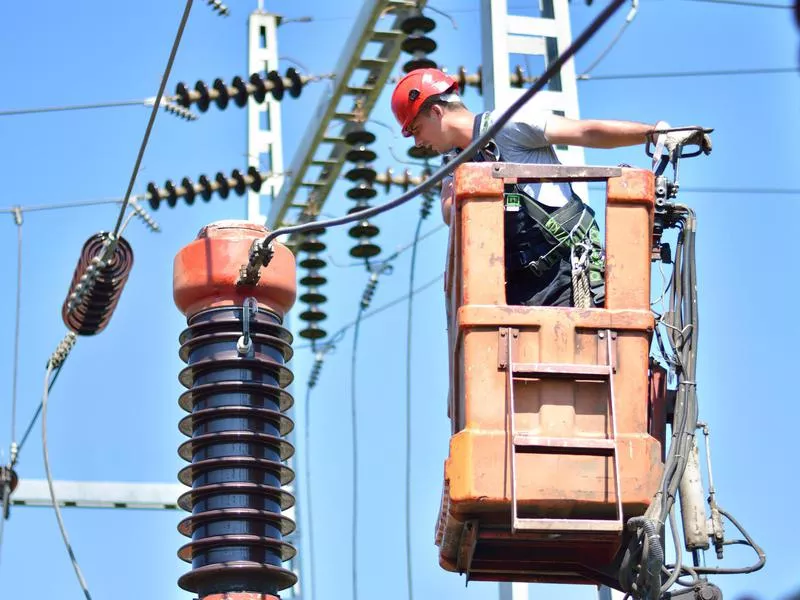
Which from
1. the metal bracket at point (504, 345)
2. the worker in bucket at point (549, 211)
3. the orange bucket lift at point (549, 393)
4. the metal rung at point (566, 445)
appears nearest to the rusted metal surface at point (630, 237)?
the orange bucket lift at point (549, 393)

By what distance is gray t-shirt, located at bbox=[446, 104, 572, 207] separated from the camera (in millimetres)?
5352

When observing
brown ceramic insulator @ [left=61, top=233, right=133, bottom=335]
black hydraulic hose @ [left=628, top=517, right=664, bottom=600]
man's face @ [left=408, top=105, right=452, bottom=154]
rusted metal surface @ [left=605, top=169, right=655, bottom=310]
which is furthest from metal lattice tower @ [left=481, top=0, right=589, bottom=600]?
black hydraulic hose @ [left=628, top=517, right=664, bottom=600]

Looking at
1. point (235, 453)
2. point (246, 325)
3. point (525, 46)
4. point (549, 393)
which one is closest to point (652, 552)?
point (549, 393)

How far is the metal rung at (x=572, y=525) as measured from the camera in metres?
4.73

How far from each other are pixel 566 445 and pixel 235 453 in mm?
1295

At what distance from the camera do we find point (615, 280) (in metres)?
5.01

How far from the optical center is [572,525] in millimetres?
4750

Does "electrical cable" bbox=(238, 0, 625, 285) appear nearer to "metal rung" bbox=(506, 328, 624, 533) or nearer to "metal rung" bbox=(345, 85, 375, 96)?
"metal rung" bbox=(506, 328, 624, 533)

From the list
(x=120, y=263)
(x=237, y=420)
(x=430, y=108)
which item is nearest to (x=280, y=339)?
(x=237, y=420)

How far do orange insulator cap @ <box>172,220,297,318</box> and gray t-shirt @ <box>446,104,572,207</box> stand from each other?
2.94ft

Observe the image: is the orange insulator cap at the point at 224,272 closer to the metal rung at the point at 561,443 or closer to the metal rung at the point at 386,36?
the metal rung at the point at 561,443

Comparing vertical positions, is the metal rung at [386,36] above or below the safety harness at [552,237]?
above

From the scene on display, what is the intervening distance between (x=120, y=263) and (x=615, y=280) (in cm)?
420

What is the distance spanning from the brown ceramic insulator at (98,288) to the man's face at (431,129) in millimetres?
3188
